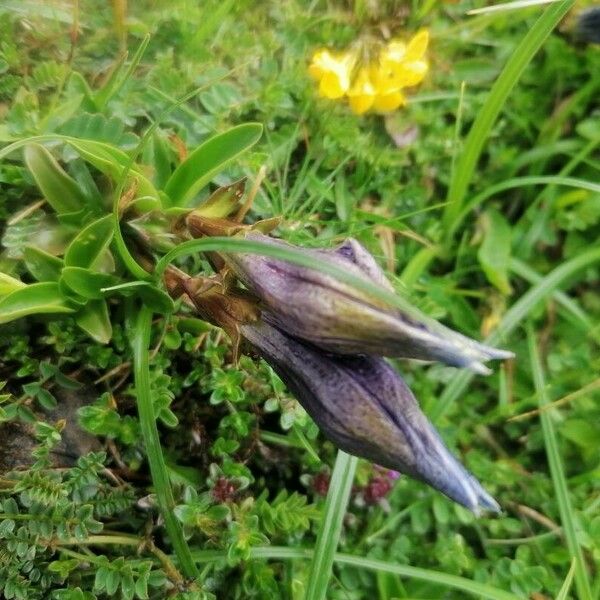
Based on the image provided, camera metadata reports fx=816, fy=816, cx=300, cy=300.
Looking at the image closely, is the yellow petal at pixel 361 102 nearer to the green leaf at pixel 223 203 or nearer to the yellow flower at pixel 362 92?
the yellow flower at pixel 362 92

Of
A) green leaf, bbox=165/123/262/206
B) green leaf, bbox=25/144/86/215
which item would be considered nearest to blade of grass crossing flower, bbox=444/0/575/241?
green leaf, bbox=165/123/262/206

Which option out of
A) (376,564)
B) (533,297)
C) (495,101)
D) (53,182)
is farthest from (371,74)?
(376,564)

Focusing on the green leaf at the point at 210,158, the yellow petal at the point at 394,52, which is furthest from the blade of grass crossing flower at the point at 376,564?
the yellow petal at the point at 394,52

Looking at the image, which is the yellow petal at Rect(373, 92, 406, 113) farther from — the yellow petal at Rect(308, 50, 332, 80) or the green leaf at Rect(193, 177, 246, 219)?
the green leaf at Rect(193, 177, 246, 219)

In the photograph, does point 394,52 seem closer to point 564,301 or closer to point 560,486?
point 564,301

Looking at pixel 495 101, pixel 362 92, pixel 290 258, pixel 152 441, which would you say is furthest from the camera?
pixel 362 92

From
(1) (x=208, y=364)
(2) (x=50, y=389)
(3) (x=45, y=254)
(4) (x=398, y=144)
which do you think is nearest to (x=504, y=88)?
(4) (x=398, y=144)
